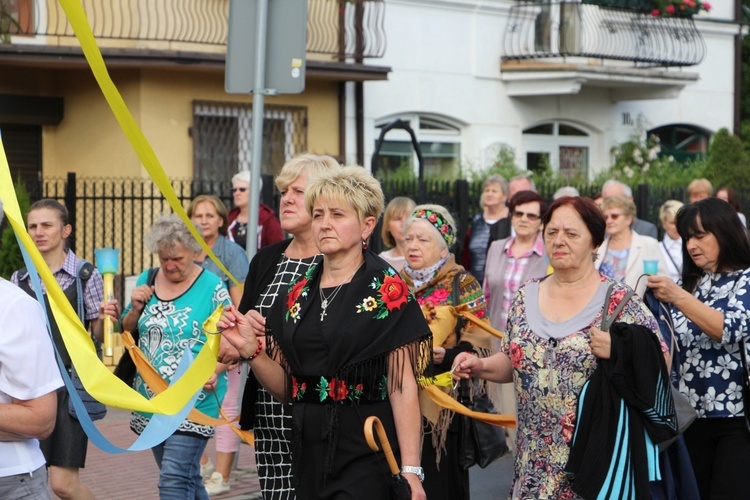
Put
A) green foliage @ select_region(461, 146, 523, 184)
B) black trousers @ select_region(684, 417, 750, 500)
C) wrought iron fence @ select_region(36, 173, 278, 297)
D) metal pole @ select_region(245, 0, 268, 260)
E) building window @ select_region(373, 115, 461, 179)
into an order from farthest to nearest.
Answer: building window @ select_region(373, 115, 461, 179) → green foliage @ select_region(461, 146, 523, 184) → wrought iron fence @ select_region(36, 173, 278, 297) → metal pole @ select_region(245, 0, 268, 260) → black trousers @ select_region(684, 417, 750, 500)

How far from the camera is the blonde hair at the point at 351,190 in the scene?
4855mm

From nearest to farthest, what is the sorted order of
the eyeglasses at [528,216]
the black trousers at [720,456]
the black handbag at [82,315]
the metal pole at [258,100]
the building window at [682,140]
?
the black trousers at [720,456] < the black handbag at [82,315] < the metal pole at [258,100] < the eyeglasses at [528,216] < the building window at [682,140]

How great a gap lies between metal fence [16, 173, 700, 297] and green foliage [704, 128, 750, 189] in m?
2.92

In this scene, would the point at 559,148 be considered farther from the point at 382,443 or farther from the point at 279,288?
the point at 382,443

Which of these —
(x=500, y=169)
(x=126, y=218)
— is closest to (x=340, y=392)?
(x=126, y=218)

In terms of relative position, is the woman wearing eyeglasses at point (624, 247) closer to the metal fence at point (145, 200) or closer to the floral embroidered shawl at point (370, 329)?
the metal fence at point (145, 200)

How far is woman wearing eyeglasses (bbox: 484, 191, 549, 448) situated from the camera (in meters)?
9.96

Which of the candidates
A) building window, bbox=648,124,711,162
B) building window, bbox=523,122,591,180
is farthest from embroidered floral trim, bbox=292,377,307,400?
building window, bbox=648,124,711,162

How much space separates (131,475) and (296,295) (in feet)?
16.1

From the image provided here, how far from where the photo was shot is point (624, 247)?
34.9 ft

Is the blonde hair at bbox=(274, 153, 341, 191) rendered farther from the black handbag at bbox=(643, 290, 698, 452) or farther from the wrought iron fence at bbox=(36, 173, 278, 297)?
the wrought iron fence at bbox=(36, 173, 278, 297)

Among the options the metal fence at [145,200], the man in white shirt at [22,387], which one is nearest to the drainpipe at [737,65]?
the metal fence at [145,200]

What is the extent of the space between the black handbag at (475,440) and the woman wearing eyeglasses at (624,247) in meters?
3.41

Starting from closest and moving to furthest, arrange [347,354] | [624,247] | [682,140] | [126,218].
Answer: [347,354], [624,247], [126,218], [682,140]
